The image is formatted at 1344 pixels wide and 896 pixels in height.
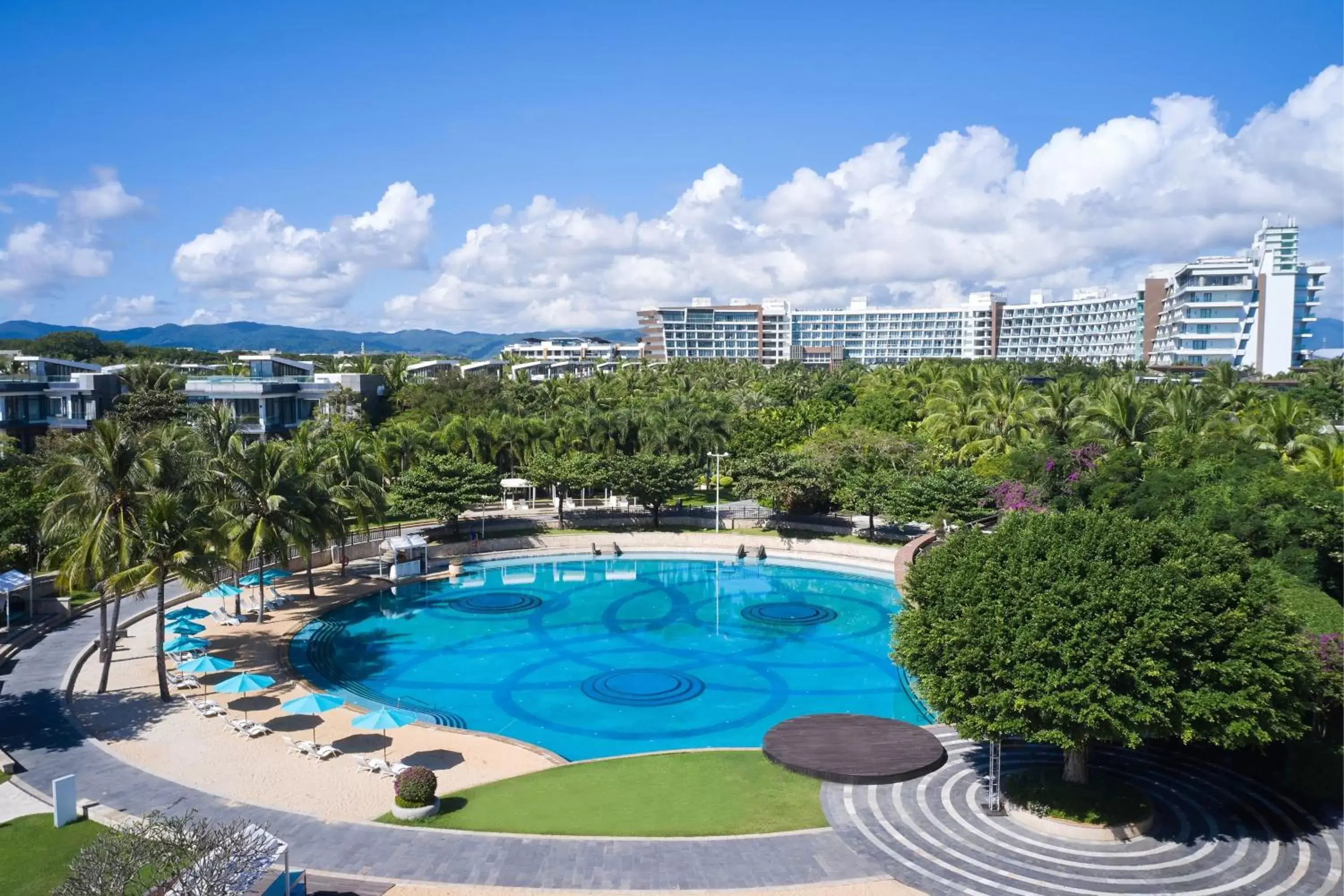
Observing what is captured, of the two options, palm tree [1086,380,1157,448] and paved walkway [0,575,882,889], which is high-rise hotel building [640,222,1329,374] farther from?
paved walkway [0,575,882,889]

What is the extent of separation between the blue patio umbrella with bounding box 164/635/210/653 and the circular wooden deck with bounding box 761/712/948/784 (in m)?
18.7

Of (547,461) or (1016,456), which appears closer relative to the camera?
(1016,456)

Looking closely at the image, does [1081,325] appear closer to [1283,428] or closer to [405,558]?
[1283,428]

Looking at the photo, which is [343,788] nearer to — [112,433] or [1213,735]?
[112,433]

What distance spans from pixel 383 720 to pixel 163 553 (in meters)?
8.64

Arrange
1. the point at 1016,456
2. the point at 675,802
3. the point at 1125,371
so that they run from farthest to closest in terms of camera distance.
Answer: the point at 1125,371 → the point at 1016,456 → the point at 675,802

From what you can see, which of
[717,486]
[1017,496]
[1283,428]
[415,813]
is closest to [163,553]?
[415,813]

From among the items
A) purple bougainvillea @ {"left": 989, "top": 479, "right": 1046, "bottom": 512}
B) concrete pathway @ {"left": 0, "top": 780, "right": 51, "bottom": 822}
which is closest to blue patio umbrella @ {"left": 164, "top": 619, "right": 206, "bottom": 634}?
concrete pathway @ {"left": 0, "top": 780, "right": 51, "bottom": 822}

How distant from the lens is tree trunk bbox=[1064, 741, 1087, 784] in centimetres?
1881

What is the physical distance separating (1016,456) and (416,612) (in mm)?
27169

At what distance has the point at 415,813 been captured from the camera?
18.5m

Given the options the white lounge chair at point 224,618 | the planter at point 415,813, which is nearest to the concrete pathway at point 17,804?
the planter at point 415,813

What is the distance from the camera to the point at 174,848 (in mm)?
12273

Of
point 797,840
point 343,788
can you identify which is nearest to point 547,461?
point 343,788
